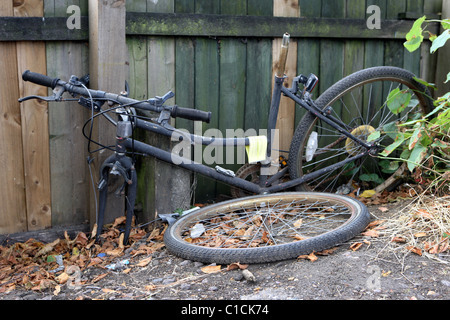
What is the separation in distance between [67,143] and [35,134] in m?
0.20

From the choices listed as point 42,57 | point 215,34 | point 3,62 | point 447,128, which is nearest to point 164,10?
point 215,34

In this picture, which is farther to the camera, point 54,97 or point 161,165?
point 161,165

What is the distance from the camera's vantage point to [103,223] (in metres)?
3.54

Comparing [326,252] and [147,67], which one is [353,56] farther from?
[326,252]

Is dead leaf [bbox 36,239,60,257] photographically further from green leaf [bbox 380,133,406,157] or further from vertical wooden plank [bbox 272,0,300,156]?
green leaf [bbox 380,133,406,157]

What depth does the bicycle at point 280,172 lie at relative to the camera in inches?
119

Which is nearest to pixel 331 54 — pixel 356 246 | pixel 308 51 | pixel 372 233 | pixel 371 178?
pixel 308 51

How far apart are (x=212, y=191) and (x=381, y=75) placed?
1481 millimetres

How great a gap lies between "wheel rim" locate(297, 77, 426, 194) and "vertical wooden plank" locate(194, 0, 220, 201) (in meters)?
0.74

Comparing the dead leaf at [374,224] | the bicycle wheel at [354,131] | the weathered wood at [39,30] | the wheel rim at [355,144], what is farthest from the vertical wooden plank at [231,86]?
the dead leaf at [374,224]

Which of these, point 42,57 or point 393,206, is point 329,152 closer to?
point 393,206

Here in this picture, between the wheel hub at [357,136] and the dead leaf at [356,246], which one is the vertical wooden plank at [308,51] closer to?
the wheel hub at [357,136]

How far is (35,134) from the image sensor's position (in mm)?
3344
